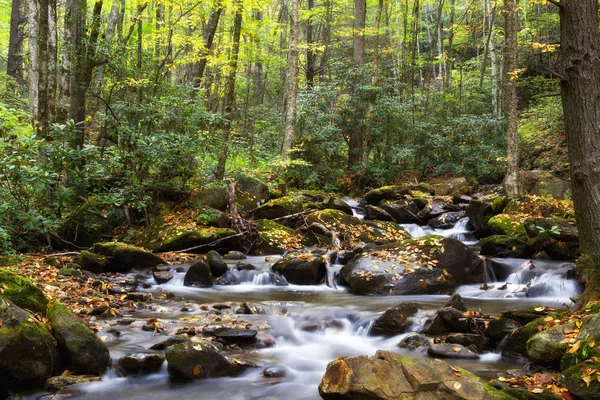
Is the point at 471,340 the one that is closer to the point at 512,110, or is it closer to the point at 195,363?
the point at 195,363

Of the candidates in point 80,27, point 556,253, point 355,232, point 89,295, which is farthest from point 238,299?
point 80,27

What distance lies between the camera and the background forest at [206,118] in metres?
A: 10.5

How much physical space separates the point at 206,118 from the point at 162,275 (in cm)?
497

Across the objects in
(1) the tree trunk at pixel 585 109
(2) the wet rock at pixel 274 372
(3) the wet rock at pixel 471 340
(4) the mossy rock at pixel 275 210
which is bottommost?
(2) the wet rock at pixel 274 372

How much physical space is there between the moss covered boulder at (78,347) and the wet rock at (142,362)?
0.21 meters

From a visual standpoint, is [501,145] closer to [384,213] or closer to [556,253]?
[384,213]

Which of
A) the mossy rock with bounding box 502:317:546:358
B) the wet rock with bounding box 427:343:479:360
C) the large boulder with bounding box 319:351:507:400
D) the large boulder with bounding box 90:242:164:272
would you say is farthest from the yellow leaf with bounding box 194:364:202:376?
the large boulder with bounding box 90:242:164:272

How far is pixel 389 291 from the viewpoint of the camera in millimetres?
8766

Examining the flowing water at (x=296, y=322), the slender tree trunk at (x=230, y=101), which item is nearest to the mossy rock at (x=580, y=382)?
the flowing water at (x=296, y=322)

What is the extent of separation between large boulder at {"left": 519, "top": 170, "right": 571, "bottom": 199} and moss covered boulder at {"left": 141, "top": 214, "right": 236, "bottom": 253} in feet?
27.9

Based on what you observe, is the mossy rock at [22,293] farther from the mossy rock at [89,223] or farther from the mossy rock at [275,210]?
the mossy rock at [275,210]

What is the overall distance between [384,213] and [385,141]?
5.45 m

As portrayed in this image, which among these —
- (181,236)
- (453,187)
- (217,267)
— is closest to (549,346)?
(217,267)

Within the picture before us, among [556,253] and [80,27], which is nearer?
[556,253]
